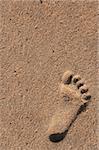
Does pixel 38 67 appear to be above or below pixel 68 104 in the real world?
above

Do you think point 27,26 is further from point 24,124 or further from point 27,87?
point 24,124

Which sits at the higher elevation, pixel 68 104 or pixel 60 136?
pixel 68 104

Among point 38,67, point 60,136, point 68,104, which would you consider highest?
point 38,67

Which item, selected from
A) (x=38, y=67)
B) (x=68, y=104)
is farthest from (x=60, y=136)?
(x=38, y=67)

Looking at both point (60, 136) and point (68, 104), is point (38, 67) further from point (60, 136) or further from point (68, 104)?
point (60, 136)
